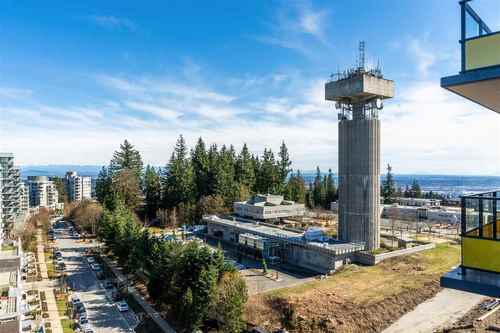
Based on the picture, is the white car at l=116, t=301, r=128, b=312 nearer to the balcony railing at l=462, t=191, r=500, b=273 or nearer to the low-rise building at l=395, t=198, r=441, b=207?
the balcony railing at l=462, t=191, r=500, b=273

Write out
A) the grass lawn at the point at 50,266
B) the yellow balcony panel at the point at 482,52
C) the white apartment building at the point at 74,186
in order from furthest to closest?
the white apartment building at the point at 74,186, the grass lawn at the point at 50,266, the yellow balcony panel at the point at 482,52

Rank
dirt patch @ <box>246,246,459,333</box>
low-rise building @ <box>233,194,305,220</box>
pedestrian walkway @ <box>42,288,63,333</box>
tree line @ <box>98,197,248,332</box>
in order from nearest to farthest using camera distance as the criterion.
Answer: tree line @ <box>98,197,248,332</box>, dirt patch @ <box>246,246,459,333</box>, pedestrian walkway @ <box>42,288,63,333</box>, low-rise building @ <box>233,194,305,220</box>

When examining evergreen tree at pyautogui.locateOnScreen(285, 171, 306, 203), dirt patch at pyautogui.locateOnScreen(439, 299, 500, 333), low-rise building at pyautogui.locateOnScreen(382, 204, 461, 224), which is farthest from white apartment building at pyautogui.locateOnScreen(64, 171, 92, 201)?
dirt patch at pyautogui.locateOnScreen(439, 299, 500, 333)

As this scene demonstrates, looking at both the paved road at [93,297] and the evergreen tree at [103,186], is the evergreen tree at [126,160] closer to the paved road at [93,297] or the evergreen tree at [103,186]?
the evergreen tree at [103,186]

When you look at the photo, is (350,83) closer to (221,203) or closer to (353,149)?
(353,149)

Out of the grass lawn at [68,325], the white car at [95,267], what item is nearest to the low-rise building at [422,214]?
the white car at [95,267]

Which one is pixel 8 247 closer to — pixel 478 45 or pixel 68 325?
pixel 68 325

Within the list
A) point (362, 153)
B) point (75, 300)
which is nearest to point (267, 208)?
point (362, 153)
